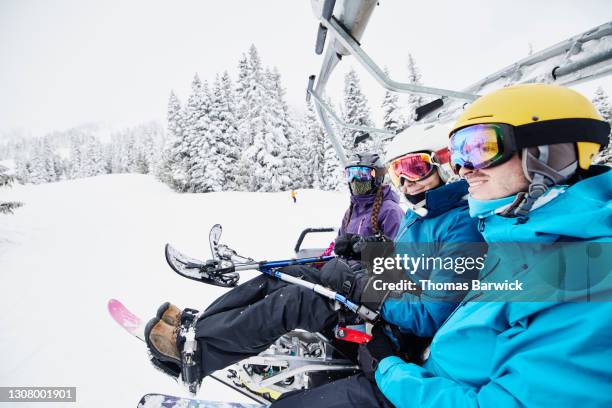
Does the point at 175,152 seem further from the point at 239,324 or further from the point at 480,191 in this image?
the point at 480,191

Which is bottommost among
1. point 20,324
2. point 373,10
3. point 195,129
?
point 20,324

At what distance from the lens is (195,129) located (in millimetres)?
26141

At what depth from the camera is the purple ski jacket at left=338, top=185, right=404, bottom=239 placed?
355cm

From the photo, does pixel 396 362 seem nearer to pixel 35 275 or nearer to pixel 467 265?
pixel 467 265

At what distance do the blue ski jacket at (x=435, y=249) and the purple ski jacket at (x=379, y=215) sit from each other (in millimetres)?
1128

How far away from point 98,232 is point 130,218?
3.07 metres

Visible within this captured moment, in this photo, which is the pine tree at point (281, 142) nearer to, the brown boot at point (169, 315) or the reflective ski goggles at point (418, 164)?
the reflective ski goggles at point (418, 164)

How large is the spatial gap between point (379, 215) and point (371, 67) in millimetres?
1680

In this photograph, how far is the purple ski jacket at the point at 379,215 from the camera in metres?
3.55

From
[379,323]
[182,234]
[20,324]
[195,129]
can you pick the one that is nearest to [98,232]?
[182,234]

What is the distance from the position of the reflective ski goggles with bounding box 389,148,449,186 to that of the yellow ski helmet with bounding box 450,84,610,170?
117 cm

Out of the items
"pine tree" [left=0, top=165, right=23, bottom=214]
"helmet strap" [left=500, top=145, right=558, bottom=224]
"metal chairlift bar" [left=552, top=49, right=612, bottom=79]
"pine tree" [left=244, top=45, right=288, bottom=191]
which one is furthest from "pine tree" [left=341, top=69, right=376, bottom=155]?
"helmet strap" [left=500, top=145, right=558, bottom=224]

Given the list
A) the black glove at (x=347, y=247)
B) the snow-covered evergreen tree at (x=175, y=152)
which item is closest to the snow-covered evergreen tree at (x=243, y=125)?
the snow-covered evergreen tree at (x=175, y=152)

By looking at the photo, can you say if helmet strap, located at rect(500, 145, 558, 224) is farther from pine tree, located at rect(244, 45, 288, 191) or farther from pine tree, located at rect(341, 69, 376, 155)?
pine tree, located at rect(341, 69, 376, 155)
